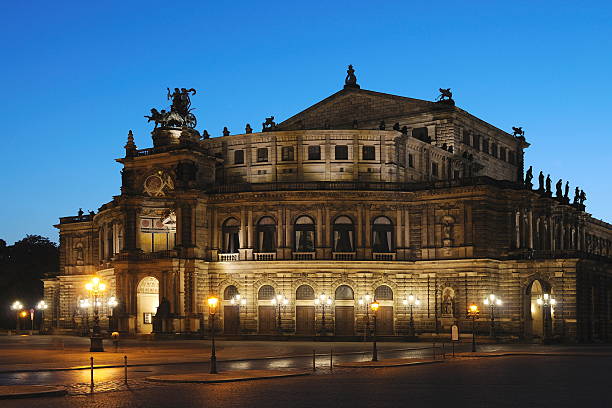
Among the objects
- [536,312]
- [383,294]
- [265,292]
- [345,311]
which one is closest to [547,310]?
[536,312]

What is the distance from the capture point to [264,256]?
308ft

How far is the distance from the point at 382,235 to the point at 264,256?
38.8 feet

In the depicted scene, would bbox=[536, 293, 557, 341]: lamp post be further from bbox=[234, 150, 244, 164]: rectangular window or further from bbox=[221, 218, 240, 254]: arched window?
bbox=[234, 150, 244, 164]: rectangular window

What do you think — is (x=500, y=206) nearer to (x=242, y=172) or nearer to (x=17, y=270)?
(x=242, y=172)

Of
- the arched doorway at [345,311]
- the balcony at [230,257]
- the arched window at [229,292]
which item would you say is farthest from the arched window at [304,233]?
the arched window at [229,292]

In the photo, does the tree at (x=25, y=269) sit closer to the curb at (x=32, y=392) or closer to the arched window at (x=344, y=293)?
the arched window at (x=344, y=293)

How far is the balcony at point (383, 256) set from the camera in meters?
93.4

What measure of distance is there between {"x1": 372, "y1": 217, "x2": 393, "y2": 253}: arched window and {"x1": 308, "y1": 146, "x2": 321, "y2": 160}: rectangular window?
31.3ft

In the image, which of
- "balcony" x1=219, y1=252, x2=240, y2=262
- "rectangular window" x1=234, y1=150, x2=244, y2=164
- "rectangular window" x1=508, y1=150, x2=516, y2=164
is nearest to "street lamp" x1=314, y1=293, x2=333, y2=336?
"balcony" x1=219, y1=252, x2=240, y2=262

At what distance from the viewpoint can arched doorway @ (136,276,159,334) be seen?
3733 inches

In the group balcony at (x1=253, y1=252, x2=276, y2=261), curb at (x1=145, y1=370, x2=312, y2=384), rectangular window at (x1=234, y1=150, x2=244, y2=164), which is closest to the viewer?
curb at (x1=145, y1=370, x2=312, y2=384)

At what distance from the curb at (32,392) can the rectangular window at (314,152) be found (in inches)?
2643

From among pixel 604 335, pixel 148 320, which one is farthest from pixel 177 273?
pixel 604 335

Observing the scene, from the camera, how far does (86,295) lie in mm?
112500
